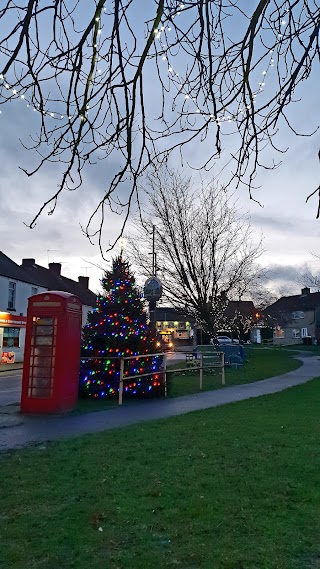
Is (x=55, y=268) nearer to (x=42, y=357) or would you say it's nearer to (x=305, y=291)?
(x=42, y=357)

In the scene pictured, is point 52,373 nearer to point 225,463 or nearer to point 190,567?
point 225,463

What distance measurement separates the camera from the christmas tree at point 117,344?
39.6ft

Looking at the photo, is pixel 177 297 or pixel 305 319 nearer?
pixel 177 297

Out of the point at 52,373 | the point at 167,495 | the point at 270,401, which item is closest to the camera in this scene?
the point at 167,495

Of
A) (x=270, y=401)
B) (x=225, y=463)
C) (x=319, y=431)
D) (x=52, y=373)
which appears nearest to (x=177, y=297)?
(x=270, y=401)

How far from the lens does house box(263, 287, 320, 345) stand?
6612 cm

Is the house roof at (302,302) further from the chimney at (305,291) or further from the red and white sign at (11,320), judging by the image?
the red and white sign at (11,320)

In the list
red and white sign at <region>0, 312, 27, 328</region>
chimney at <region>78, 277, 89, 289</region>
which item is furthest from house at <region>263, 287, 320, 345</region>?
red and white sign at <region>0, 312, 27, 328</region>

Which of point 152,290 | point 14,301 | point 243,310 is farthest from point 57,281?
point 152,290

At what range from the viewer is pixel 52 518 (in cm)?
392

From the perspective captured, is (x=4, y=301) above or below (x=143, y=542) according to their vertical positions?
above

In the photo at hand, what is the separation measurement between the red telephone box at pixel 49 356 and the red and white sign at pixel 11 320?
64.9ft

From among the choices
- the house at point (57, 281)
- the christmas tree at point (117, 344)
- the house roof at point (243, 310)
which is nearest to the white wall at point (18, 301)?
the house at point (57, 281)

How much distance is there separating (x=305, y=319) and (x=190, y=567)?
6909cm
